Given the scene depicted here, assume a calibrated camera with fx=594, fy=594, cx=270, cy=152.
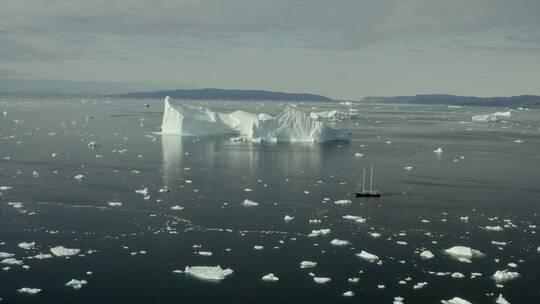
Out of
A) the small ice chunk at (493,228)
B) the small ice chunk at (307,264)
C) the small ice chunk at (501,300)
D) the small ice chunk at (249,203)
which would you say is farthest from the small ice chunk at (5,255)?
the small ice chunk at (493,228)

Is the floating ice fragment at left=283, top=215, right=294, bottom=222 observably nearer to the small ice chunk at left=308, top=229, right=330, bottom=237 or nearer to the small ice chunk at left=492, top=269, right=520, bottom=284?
the small ice chunk at left=308, top=229, right=330, bottom=237

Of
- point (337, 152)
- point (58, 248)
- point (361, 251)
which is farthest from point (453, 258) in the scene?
point (337, 152)

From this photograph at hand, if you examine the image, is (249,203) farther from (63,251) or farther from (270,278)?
(270,278)

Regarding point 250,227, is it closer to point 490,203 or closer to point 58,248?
point 58,248

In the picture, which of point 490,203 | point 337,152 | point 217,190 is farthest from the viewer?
point 337,152

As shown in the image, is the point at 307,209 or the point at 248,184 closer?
the point at 307,209

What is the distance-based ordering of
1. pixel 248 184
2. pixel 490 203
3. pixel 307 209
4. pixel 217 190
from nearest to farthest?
pixel 307 209, pixel 490 203, pixel 217 190, pixel 248 184

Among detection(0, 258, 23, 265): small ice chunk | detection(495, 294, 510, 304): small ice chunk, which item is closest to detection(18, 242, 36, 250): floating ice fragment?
detection(0, 258, 23, 265): small ice chunk
